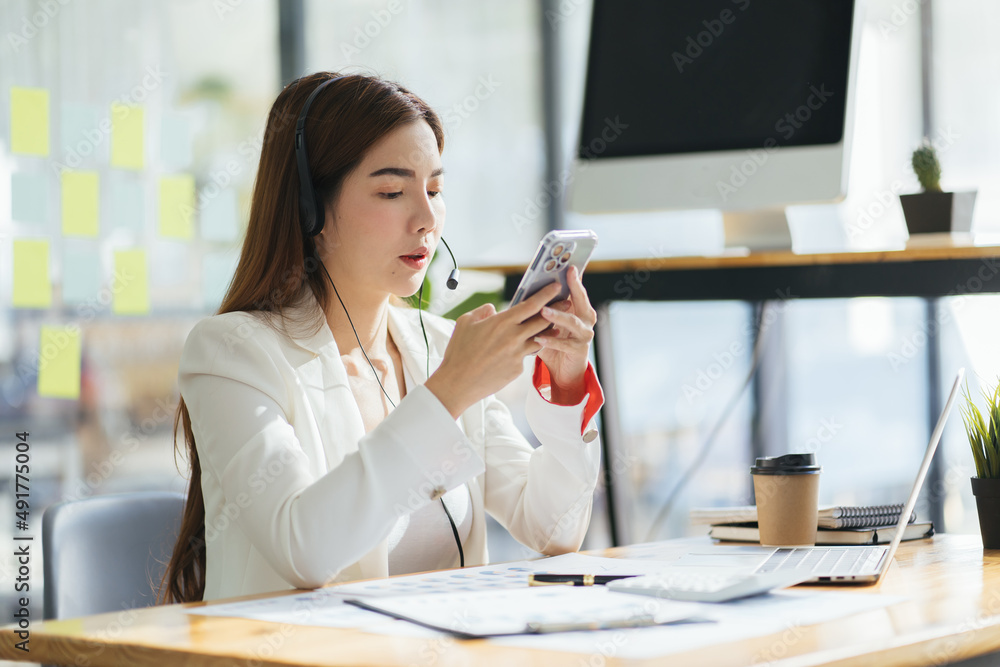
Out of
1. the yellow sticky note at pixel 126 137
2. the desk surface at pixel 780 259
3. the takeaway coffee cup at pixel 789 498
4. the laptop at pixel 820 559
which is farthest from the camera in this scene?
the yellow sticky note at pixel 126 137

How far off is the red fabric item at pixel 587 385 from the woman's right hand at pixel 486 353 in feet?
0.56

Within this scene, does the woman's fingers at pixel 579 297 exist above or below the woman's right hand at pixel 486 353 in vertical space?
above

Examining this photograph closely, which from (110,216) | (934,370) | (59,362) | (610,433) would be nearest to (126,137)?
(110,216)

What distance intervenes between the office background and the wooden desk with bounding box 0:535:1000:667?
1.12 m

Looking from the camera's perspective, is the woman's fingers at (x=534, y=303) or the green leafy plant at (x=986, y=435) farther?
the green leafy plant at (x=986, y=435)

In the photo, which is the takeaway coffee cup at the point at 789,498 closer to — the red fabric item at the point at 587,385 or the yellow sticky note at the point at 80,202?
the red fabric item at the point at 587,385

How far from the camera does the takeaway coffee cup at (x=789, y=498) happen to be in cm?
129

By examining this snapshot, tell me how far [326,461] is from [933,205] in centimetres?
108

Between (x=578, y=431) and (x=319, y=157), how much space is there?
1.68ft

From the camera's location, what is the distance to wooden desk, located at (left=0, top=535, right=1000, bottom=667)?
0.73 m

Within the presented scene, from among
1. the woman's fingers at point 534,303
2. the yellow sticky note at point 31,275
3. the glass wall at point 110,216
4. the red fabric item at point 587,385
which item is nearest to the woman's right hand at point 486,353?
the woman's fingers at point 534,303

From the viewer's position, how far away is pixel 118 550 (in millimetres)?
1472

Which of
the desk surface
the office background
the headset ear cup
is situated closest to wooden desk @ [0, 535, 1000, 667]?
the headset ear cup

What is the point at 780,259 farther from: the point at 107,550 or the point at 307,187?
the point at 107,550
